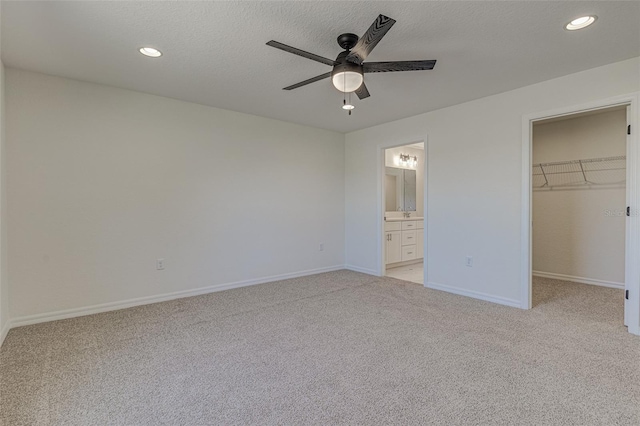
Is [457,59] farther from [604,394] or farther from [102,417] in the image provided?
[102,417]

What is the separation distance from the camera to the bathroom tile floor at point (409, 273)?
16.0 feet

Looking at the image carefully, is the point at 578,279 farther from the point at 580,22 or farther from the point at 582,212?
the point at 580,22

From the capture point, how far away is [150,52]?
8.64 feet

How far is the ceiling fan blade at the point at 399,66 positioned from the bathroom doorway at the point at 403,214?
2.91 m

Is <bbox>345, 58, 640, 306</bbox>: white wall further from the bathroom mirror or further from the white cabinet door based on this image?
the bathroom mirror

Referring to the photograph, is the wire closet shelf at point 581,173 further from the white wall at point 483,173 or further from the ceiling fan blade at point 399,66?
the ceiling fan blade at point 399,66

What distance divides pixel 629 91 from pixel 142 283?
5.26 meters

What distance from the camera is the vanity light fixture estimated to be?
21.8 feet

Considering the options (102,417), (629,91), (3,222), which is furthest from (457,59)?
(3,222)

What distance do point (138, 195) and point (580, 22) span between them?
4328 millimetres

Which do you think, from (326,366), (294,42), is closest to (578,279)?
(326,366)

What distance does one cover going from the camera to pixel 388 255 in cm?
551

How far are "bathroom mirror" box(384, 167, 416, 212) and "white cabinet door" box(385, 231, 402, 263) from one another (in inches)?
30.6

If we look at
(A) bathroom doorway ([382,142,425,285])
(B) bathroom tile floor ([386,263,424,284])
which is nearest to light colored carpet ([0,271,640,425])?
(B) bathroom tile floor ([386,263,424,284])
